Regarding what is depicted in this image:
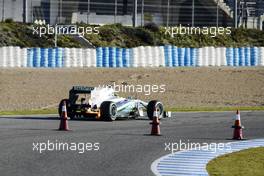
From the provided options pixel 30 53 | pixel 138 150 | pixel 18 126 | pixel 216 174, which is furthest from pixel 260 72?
pixel 216 174

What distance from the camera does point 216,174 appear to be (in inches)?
492

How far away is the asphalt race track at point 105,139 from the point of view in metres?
12.7

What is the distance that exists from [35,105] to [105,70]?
11.3m

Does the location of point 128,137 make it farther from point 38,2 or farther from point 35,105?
point 38,2
